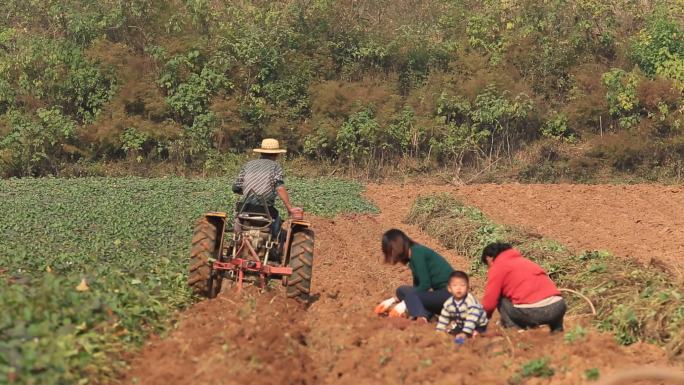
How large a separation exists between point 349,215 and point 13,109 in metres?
14.2

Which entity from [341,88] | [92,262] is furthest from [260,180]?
[341,88]

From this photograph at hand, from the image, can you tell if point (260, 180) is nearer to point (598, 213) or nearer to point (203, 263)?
point (203, 263)

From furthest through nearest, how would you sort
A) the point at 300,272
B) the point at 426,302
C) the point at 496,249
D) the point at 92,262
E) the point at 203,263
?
the point at 92,262, the point at 300,272, the point at 203,263, the point at 496,249, the point at 426,302

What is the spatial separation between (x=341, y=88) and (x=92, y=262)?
65.1 feet

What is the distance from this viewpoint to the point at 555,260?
43.2ft

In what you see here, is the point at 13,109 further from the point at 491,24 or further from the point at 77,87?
the point at 491,24

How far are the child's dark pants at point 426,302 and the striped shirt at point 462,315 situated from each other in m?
0.41

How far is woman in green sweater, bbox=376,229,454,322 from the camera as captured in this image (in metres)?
9.48

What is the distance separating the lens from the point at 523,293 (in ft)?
30.8

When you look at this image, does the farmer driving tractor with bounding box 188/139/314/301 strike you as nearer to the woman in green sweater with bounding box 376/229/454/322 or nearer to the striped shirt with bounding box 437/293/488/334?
the woman in green sweater with bounding box 376/229/454/322

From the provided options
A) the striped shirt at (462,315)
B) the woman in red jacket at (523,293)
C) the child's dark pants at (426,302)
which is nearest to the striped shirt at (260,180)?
the child's dark pants at (426,302)

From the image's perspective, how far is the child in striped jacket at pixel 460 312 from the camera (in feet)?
29.2

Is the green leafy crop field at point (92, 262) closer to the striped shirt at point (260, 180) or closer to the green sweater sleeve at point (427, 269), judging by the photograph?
the striped shirt at point (260, 180)

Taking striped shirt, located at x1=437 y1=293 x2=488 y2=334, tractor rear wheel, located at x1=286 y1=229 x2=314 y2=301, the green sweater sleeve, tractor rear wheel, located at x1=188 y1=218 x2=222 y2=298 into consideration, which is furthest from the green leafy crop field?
striped shirt, located at x1=437 y1=293 x2=488 y2=334
